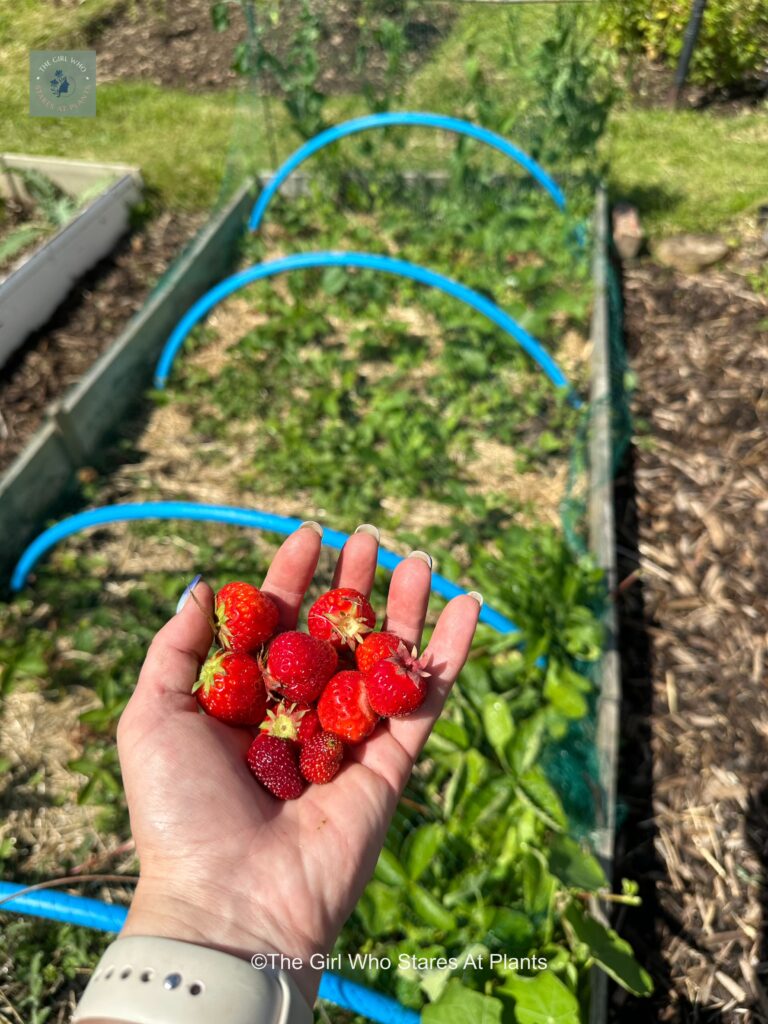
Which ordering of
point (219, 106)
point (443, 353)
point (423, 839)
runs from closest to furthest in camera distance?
1. point (423, 839)
2. point (443, 353)
3. point (219, 106)

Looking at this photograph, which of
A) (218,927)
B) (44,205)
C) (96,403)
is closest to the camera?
(218,927)

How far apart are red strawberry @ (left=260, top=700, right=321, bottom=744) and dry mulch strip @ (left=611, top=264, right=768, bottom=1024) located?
1.32 meters

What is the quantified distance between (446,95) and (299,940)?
257 inches

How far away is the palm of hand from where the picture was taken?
144 cm

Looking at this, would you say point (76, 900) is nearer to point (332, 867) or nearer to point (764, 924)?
point (332, 867)

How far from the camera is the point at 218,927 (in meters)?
1.39

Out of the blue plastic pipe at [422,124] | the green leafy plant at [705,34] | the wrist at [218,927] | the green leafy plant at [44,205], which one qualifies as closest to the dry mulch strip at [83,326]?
the green leafy plant at [44,205]

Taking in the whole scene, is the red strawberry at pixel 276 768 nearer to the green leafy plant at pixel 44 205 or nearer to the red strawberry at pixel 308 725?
the red strawberry at pixel 308 725

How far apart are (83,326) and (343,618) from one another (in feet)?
10.6

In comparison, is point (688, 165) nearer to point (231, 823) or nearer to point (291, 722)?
point (291, 722)

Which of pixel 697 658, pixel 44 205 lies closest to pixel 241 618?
pixel 697 658

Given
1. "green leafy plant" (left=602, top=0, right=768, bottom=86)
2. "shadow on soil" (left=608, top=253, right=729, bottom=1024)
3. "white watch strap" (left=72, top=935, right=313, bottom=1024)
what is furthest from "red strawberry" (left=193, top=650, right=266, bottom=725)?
"green leafy plant" (left=602, top=0, right=768, bottom=86)

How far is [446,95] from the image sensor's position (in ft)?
20.8

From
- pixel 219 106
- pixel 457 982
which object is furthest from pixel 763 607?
pixel 219 106
